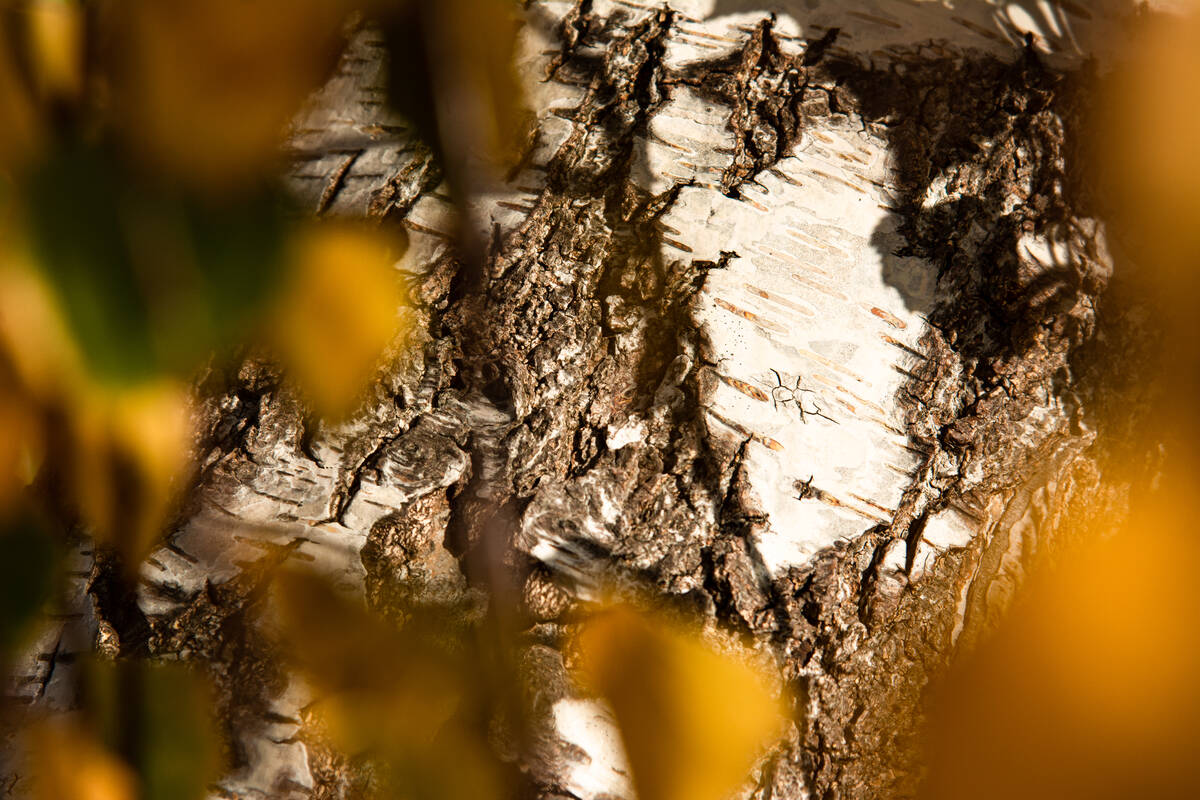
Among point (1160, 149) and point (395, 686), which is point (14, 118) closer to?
point (395, 686)

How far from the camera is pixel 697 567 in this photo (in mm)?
622

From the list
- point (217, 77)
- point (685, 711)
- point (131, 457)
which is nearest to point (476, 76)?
point (217, 77)

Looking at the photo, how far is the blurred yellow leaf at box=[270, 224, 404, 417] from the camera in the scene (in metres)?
0.70

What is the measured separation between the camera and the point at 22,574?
0.74 metres

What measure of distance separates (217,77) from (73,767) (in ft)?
2.44

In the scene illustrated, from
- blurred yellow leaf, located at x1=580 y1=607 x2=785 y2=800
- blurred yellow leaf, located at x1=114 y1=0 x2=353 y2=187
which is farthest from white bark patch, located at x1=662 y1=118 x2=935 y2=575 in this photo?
blurred yellow leaf, located at x1=114 y1=0 x2=353 y2=187

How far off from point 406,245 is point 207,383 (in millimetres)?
262

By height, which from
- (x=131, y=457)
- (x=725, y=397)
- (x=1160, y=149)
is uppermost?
(x=1160, y=149)

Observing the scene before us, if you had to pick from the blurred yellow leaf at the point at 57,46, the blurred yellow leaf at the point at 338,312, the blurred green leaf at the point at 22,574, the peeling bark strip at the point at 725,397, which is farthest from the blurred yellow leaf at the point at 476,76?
the blurred green leaf at the point at 22,574

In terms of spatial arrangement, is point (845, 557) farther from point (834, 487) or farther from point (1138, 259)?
point (1138, 259)

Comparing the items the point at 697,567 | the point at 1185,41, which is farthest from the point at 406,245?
the point at 1185,41

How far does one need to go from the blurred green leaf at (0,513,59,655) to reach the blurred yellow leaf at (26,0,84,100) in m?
0.49

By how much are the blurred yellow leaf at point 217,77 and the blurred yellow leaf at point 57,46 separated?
0.17ft

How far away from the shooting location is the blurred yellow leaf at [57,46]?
0.78 meters
